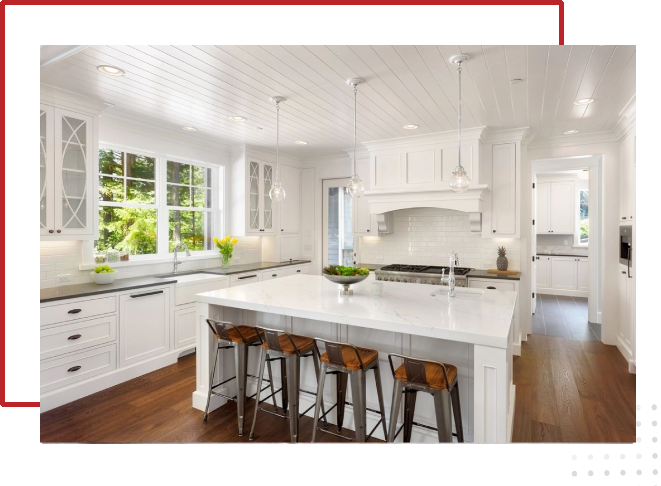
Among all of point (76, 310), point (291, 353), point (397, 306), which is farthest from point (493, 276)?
point (76, 310)

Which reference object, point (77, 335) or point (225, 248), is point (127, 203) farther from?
point (77, 335)

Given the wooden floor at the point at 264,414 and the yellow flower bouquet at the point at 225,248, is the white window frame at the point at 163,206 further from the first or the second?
the wooden floor at the point at 264,414

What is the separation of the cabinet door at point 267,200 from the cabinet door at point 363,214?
126cm

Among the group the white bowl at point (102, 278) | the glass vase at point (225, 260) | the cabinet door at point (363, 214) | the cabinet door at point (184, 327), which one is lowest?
the cabinet door at point (184, 327)

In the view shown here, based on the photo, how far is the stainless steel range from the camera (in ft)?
14.0

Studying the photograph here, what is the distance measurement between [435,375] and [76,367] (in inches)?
110

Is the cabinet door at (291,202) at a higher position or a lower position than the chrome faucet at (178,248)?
higher

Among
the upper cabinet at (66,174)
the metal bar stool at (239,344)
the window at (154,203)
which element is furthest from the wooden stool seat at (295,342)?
the window at (154,203)

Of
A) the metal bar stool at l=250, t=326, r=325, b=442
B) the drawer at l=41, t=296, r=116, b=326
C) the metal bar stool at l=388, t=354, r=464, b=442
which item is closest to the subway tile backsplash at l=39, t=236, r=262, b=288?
the drawer at l=41, t=296, r=116, b=326

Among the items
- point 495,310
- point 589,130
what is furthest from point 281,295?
point 589,130

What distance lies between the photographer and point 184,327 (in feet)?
13.0

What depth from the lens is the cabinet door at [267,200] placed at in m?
5.49
